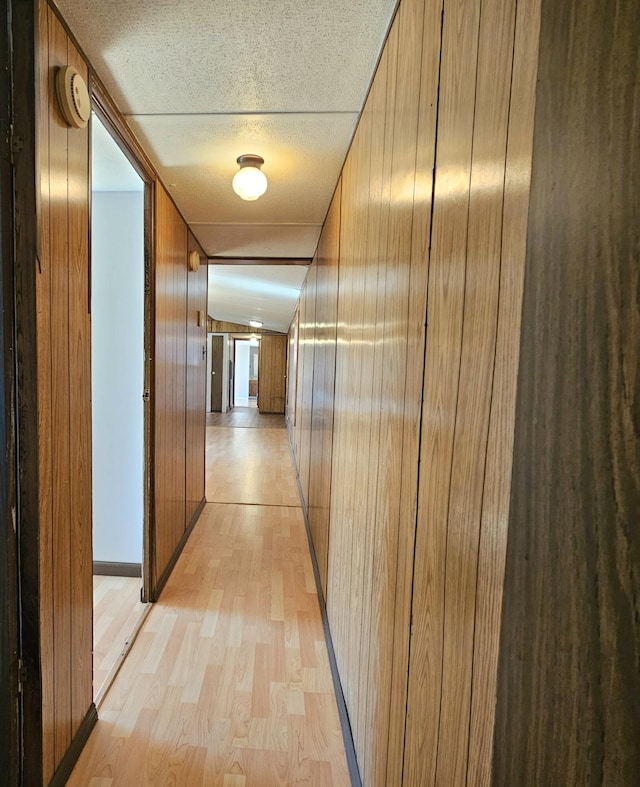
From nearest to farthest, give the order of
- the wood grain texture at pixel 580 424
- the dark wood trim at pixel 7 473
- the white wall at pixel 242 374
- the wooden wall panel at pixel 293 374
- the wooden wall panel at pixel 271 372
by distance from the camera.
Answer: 1. the wood grain texture at pixel 580 424
2. the dark wood trim at pixel 7 473
3. the wooden wall panel at pixel 293 374
4. the wooden wall panel at pixel 271 372
5. the white wall at pixel 242 374

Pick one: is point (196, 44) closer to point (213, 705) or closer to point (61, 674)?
point (61, 674)

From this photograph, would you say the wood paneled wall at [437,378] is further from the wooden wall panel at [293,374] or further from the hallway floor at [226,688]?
the wooden wall panel at [293,374]

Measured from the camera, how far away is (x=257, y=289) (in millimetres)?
5320

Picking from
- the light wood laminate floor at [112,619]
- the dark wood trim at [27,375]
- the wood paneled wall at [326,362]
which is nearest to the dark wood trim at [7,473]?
the dark wood trim at [27,375]

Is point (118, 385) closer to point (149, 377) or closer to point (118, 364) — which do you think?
point (118, 364)

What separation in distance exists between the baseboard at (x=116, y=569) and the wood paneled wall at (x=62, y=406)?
1109 millimetres

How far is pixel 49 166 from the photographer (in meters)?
1.12

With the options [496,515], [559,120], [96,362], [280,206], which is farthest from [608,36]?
[96,362]

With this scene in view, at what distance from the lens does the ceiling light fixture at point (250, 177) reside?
1.85 m

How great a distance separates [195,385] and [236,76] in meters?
2.29

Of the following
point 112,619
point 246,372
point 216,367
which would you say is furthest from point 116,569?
point 246,372

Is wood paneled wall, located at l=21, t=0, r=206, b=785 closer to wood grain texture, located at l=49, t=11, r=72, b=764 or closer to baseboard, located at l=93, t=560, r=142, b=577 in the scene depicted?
wood grain texture, located at l=49, t=11, r=72, b=764

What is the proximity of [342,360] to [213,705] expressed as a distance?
5.10 ft

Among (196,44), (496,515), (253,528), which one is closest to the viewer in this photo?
(496,515)
